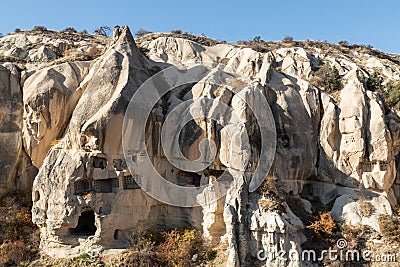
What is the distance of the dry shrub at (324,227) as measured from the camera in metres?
18.2

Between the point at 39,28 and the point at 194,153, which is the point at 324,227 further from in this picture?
the point at 39,28

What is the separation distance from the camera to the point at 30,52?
99.0 ft

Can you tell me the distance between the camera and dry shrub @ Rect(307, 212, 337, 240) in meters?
→ 18.2

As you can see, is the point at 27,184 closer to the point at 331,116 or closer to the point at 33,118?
the point at 33,118

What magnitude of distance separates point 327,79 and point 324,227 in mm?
11875

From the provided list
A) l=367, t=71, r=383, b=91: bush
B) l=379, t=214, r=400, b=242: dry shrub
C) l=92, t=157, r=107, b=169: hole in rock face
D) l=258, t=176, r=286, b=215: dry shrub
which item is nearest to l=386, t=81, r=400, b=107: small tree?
l=367, t=71, r=383, b=91: bush

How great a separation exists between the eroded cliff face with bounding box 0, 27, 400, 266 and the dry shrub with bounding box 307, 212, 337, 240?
42.8 inches

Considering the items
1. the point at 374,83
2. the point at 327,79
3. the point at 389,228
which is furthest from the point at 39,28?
the point at 389,228

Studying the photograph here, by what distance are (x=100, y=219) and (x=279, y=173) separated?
34.7 feet

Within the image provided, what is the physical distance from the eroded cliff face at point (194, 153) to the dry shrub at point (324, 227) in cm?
109

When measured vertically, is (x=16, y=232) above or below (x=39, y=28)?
below
